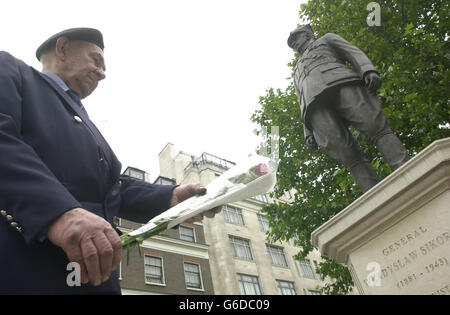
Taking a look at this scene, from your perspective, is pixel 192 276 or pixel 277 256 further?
pixel 277 256

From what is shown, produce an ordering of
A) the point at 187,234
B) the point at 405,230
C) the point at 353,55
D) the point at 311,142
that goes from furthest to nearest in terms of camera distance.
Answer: the point at 187,234 < the point at 311,142 < the point at 353,55 < the point at 405,230

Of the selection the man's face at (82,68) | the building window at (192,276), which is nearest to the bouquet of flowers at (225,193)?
the man's face at (82,68)

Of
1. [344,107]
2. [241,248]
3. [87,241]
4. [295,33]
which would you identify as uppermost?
[241,248]

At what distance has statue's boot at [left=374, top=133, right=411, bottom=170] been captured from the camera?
10.7 ft

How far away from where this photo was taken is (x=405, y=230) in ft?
8.79

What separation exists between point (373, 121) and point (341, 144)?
1.41 feet

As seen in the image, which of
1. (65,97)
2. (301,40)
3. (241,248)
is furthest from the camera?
(241,248)

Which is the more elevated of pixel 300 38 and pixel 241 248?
pixel 241 248

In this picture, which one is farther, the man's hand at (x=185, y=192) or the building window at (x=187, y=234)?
the building window at (x=187, y=234)

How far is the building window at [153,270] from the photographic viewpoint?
2099cm

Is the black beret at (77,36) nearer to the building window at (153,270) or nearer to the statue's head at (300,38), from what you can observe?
Answer: the statue's head at (300,38)

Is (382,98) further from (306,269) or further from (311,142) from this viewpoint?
(306,269)

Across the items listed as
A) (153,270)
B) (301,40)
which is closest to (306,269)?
(153,270)

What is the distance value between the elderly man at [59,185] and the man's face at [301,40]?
125 inches
